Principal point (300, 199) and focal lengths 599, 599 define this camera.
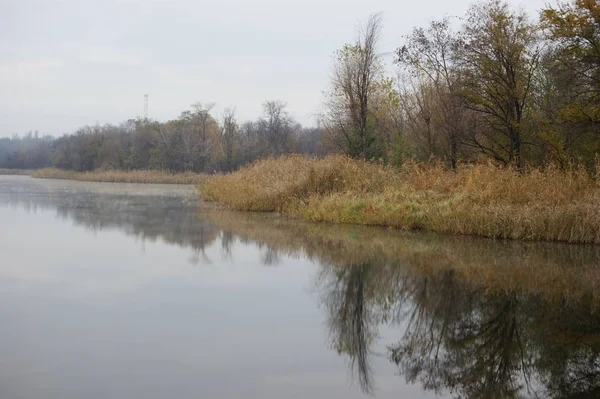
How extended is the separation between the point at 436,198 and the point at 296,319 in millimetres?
10726

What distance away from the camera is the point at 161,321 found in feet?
23.3

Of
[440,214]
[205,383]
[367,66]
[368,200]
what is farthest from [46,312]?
[367,66]

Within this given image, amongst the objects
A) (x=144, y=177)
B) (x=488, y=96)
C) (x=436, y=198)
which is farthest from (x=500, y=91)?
(x=144, y=177)

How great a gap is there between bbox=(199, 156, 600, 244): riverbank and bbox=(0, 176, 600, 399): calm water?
1061 millimetres

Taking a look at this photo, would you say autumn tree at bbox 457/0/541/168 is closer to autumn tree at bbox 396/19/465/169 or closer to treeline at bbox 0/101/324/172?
autumn tree at bbox 396/19/465/169

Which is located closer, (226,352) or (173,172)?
(226,352)

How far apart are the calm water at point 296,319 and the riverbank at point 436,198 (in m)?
1.06

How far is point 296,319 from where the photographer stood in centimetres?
744

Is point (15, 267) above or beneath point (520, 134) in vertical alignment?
beneath

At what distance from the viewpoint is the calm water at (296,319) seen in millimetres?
5270

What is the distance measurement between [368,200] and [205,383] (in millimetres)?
13943

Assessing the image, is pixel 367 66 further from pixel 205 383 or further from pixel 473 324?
pixel 205 383

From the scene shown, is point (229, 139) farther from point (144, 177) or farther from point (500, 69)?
point (500, 69)

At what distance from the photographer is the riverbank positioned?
14532mm
